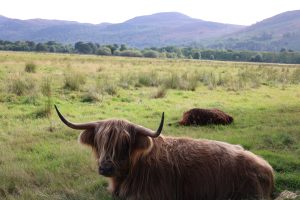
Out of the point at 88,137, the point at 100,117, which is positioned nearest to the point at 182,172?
the point at 88,137

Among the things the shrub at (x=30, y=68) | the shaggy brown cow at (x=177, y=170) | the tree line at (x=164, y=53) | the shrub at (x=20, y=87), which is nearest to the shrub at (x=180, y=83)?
the shrub at (x=20, y=87)

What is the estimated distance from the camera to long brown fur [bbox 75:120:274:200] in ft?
17.4

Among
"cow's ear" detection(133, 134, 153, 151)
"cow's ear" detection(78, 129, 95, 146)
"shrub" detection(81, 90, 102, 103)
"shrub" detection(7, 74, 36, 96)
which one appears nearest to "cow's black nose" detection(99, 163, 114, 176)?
"cow's ear" detection(133, 134, 153, 151)

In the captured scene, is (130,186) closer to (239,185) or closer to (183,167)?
(183,167)

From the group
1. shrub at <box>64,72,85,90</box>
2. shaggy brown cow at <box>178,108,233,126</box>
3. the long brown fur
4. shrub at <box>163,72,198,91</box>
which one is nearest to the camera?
the long brown fur

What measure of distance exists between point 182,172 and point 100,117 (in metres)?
6.53

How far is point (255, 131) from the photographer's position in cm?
1017

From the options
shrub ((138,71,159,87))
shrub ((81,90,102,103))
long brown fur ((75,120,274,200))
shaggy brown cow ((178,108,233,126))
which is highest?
long brown fur ((75,120,274,200))

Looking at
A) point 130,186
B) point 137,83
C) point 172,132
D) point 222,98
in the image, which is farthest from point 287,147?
point 137,83

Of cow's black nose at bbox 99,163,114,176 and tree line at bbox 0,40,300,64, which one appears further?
tree line at bbox 0,40,300,64

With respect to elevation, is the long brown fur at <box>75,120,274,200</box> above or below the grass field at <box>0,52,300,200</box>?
above

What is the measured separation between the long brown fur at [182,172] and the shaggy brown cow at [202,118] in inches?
204

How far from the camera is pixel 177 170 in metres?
5.48

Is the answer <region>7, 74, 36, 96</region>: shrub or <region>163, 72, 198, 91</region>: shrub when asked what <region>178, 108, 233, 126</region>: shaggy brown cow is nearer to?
<region>7, 74, 36, 96</region>: shrub
